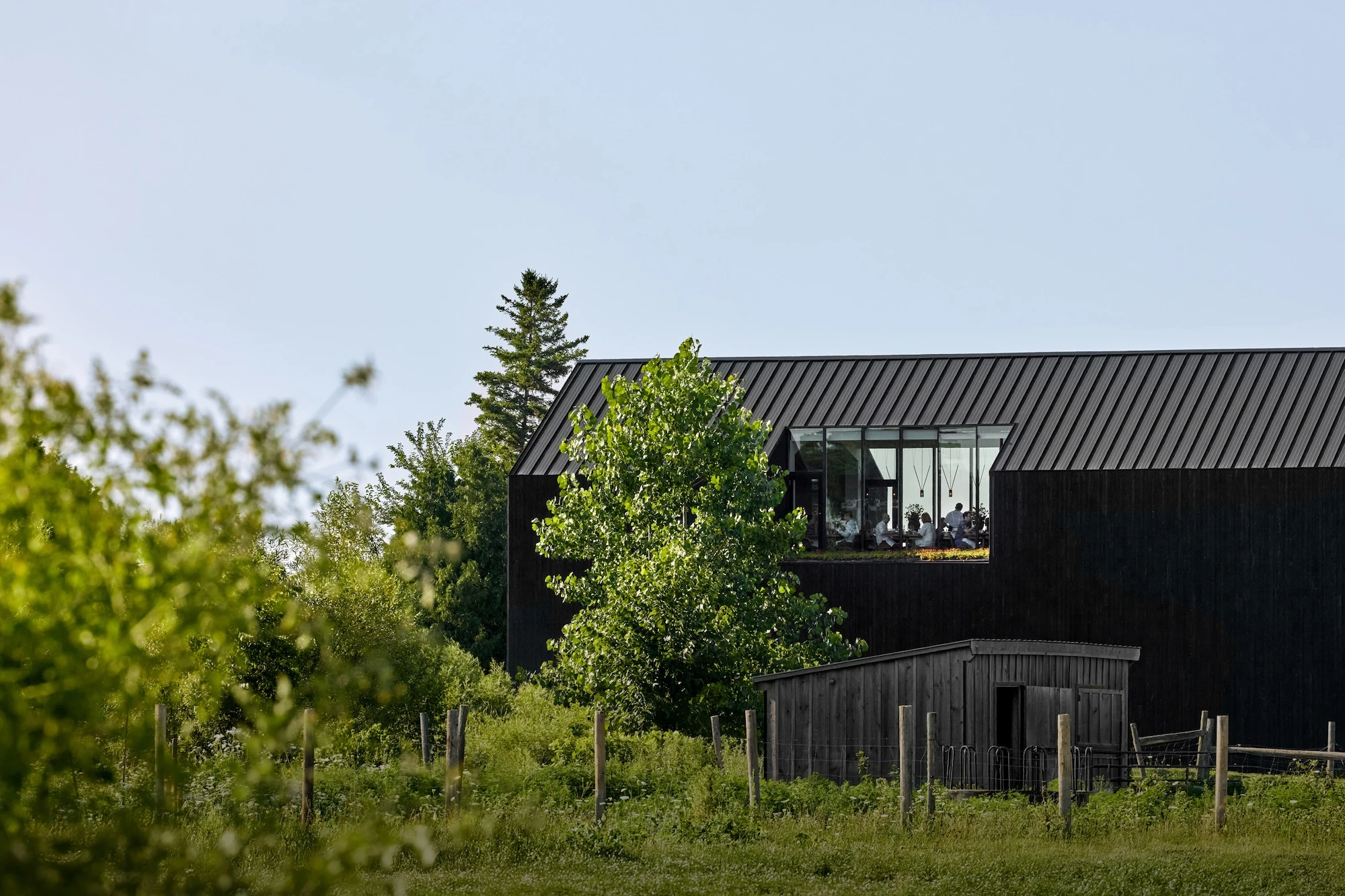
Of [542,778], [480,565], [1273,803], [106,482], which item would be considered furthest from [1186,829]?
[480,565]

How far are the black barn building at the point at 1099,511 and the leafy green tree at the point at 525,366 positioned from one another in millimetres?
32318

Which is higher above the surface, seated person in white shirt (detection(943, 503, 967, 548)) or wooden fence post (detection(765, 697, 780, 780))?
seated person in white shirt (detection(943, 503, 967, 548))

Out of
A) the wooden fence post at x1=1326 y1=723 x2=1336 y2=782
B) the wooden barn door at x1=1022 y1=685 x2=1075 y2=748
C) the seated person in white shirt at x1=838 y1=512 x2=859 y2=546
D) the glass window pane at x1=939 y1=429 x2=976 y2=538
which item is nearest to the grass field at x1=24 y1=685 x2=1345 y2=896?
the wooden barn door at x1=1022 y1=685 x2=1075 y2=748

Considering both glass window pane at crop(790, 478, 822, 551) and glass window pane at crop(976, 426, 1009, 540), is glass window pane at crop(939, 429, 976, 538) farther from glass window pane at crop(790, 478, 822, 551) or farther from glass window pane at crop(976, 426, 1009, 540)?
glass window pane at crop(790, 478, 822, 551)

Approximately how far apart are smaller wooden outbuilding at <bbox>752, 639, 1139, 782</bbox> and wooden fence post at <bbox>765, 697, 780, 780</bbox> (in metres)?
0.02

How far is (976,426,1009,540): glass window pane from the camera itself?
28234 mm

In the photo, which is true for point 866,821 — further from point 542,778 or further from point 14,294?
point 14,294

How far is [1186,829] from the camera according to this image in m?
15.9

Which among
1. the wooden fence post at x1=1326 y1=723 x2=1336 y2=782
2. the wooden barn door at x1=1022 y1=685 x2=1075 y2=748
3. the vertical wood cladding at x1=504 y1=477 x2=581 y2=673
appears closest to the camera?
the wooden barn door at x1=1022 y1=685 x2=1075 y2=748

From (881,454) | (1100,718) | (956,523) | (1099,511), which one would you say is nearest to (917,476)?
(881,454)

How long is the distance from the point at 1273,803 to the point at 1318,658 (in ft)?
32.7

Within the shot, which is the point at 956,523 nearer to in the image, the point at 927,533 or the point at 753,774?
the point at 927,533

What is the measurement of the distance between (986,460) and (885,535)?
2394 mm

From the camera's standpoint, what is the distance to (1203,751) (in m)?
20.1
